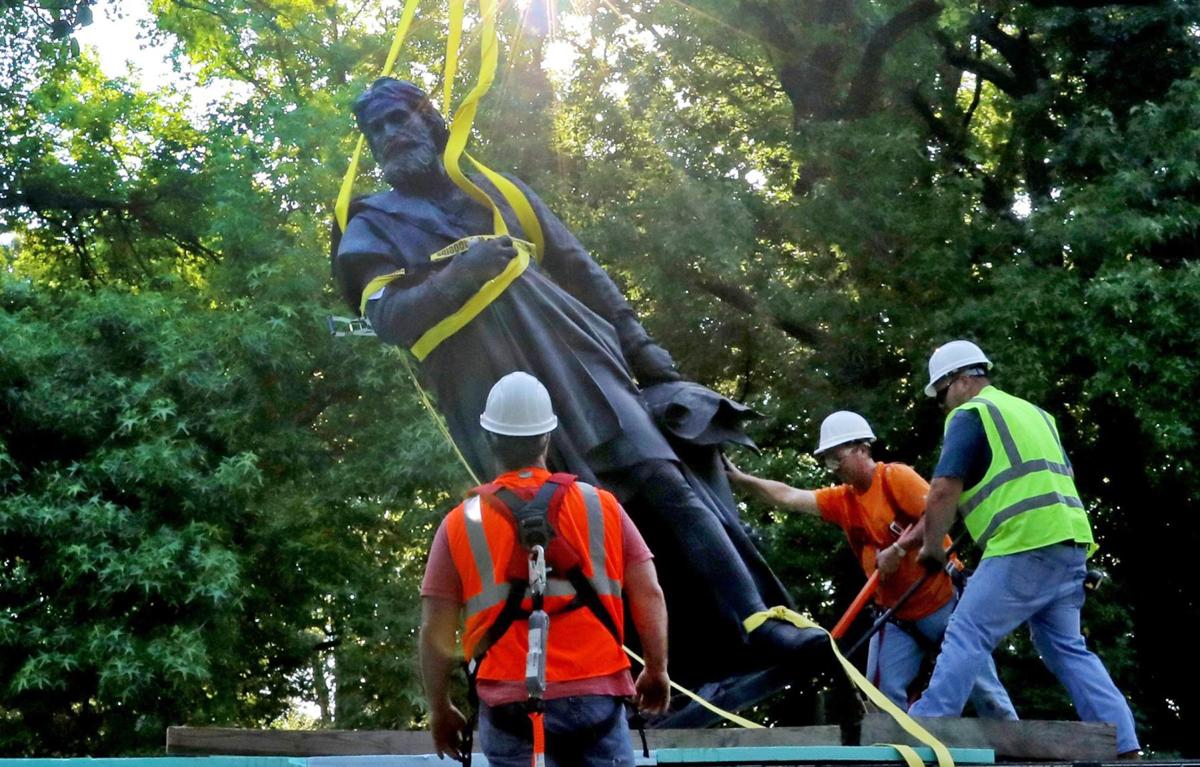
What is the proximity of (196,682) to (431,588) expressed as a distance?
1023 centimetres

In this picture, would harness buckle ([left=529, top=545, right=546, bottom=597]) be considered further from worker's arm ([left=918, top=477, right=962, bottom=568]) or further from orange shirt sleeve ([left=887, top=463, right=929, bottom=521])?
orange shirt sleeve ([left=887, top=463, right=929, bottom=521])

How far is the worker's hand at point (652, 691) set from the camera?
3.90 m

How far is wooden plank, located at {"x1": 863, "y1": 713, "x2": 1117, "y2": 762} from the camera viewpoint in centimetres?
528

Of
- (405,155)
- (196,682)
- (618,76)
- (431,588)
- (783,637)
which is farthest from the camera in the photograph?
(618,76)

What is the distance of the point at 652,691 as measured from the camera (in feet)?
12.9

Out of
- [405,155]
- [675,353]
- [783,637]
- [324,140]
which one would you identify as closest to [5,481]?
[324,140]

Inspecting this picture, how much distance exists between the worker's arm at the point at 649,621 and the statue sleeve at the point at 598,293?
2.67 m

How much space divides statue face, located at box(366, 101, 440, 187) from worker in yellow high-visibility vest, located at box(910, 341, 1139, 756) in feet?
6.99

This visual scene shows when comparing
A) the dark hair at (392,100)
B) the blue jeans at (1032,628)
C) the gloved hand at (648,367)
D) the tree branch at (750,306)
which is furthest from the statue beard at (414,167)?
the tree branch at (750,306)

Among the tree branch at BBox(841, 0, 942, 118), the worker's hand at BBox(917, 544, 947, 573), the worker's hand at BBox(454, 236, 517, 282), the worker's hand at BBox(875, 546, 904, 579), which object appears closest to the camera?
the worker's hand at BBox(454, 236, 517, 282)

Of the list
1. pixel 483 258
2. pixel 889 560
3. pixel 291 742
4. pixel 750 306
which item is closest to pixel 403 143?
pixel 483 258

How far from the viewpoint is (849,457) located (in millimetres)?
7352

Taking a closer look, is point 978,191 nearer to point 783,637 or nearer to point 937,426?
point 937,426

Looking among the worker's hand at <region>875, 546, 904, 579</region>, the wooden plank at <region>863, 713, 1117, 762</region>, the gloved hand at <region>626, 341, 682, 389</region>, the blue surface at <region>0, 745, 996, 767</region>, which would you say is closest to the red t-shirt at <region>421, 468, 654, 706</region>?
the blue surface at <region>0, 745, 996, 767</region>
